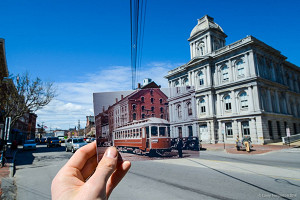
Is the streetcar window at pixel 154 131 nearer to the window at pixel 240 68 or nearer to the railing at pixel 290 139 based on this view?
the railing at pixel 290 139

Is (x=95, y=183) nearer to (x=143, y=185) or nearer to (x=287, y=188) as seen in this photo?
(x=143, y=185)

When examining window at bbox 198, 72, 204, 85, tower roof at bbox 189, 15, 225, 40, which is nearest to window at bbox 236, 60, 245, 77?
window at bbox 198, 72, 204, 85

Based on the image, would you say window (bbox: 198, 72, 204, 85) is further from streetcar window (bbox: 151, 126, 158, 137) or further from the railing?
streetcar window (bbox: 151, 126, 158, 137)

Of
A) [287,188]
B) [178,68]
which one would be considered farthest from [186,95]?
[178,68]

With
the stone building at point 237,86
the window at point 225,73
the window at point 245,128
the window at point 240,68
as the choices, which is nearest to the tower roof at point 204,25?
the stone building at point 237,86

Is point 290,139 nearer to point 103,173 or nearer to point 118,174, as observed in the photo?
point 118,174

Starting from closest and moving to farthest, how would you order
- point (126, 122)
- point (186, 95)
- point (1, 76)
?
1. point (186, 95)
2. point (126, 122)
3. point (1, 76)

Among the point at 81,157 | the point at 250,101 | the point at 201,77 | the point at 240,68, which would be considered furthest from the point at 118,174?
the point at 201,77
